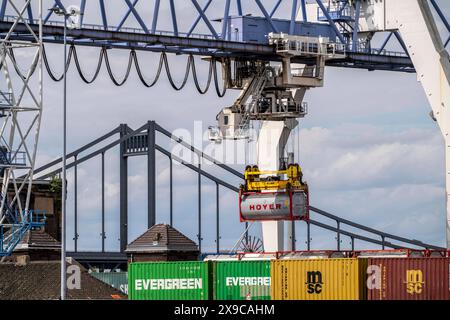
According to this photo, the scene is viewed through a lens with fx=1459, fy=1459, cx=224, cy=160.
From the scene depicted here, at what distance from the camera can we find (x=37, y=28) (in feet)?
323

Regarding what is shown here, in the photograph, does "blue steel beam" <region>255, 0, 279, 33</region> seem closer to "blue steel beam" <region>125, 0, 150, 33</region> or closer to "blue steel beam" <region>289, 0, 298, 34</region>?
"blue steel beam" <region>289, 0, 298, 34</region>

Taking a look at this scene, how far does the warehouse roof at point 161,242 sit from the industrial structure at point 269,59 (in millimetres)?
7390

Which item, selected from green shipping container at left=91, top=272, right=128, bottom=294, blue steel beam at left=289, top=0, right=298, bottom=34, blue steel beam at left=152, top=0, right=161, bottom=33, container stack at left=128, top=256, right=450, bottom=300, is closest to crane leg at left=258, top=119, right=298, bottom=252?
blue steel beam at left=289, top=0, right=298, bottom=34

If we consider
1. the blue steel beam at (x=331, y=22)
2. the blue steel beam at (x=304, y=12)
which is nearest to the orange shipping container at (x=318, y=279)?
the blue steel beam at (x=304, y=12)

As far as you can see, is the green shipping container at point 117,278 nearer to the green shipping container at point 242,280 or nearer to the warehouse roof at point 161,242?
the warehouse roof at point 161,242

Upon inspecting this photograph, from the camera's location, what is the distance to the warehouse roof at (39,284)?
3494 inches

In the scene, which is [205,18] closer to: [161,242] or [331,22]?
[331,22]

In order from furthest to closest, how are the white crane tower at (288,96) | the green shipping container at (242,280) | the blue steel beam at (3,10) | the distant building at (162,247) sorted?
1. the blue steel beam at (3,10)
2. the distant building at (162,247)
3. the white crane tower at (288,96)
4. the green shipping container at (242,280)

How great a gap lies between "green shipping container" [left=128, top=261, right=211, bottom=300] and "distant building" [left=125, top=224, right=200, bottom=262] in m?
17.8

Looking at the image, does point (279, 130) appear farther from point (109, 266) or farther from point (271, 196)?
point (109, 266)

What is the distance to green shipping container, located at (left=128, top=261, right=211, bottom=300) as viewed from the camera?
2896 inches

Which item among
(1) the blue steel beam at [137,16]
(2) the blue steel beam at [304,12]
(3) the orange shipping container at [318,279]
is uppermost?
(2) the blue steel beam at [304,12]

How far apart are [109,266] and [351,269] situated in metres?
90.1

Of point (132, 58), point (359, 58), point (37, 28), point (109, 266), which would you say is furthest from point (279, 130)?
point (109, 266)
